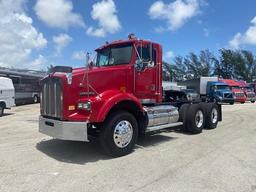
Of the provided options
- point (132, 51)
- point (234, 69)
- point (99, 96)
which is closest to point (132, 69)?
point (132, 51)

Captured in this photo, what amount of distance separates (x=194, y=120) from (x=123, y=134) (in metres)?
3.68

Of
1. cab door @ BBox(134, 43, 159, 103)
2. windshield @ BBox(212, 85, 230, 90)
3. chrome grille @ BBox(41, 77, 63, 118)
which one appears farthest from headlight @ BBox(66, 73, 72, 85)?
windshield @ BBox(212, 85, 230, 90)

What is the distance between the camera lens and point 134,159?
693 cm

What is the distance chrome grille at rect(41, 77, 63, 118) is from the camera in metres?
7.02

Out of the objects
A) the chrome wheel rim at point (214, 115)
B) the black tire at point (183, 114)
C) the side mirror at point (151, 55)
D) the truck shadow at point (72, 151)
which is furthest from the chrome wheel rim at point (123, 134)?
the chrome wheel rim at point (214, 115)

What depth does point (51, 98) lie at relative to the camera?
24.1 feet

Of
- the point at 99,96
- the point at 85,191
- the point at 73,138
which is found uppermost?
the point at 99,96

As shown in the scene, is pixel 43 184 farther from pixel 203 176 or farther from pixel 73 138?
pixel 203 176

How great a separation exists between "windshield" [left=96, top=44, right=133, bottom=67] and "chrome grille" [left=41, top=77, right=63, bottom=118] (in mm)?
1910

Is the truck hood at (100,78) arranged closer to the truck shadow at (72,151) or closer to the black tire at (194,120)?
the truck shadow at (72,151)

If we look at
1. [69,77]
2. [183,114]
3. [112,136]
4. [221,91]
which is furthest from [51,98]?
[221,91]

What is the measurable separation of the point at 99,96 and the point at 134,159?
1.60 metres

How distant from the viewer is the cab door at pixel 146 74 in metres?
8.39

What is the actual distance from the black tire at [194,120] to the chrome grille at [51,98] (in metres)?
4.69
